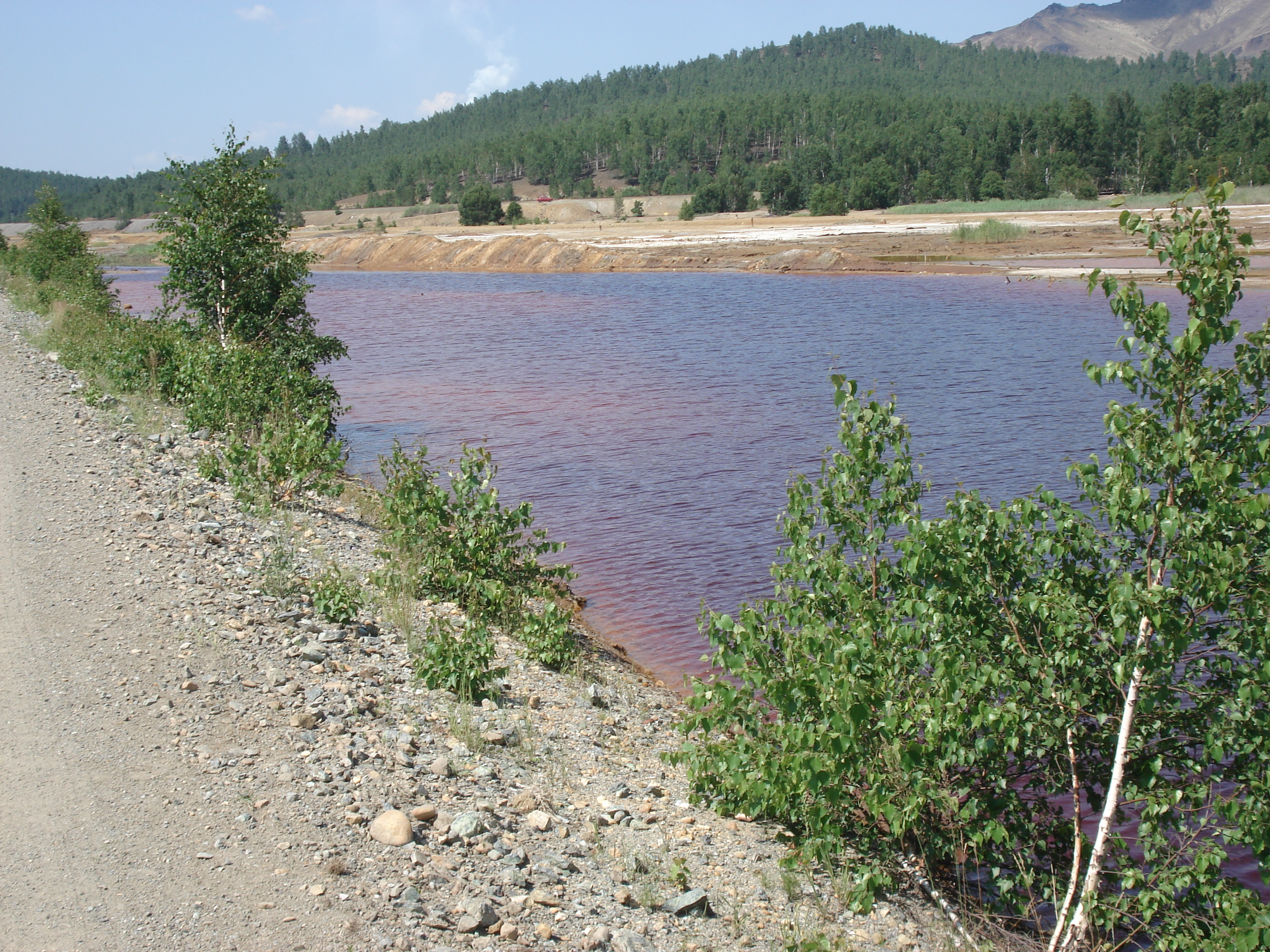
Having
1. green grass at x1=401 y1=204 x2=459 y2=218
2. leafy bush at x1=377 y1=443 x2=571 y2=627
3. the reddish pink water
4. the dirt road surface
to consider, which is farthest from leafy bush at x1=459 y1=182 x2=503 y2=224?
the dirt road surface

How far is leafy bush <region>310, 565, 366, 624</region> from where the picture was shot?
360 inches

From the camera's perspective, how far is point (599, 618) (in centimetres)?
1227

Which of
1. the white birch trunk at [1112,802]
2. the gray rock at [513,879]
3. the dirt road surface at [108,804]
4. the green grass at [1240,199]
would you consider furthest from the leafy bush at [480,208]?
the white birch trunk at [1112,802]

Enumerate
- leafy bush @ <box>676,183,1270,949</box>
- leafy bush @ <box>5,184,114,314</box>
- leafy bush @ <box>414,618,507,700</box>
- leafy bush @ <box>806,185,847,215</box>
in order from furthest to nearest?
leafy bush @ <box>806,185,847,215</box> < leafy bush @ <box>5,184,114,314</box> < leafy bush @ <box>414,618,507,700</box> < leafy bush @ <box>676,183,1270,949</box>

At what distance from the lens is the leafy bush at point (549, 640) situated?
376 inches

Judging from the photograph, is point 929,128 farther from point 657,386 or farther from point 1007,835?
point 1007,835

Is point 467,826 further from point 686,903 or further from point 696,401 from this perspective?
point 696,401

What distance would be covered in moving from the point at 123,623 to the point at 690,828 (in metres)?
4.95

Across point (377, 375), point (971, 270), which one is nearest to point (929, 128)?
point (971, 270)

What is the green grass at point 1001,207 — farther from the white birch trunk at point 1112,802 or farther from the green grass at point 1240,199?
the white birch trunk at point 1112,802

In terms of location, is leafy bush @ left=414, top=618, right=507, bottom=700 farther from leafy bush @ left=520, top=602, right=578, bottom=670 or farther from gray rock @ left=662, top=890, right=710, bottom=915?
gray rock @ left=662, top=890, right=710, bottom=915

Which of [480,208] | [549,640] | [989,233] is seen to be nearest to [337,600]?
[549,640]

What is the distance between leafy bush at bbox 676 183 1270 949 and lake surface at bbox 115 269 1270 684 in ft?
14.5

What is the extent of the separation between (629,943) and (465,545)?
5.91 metres
